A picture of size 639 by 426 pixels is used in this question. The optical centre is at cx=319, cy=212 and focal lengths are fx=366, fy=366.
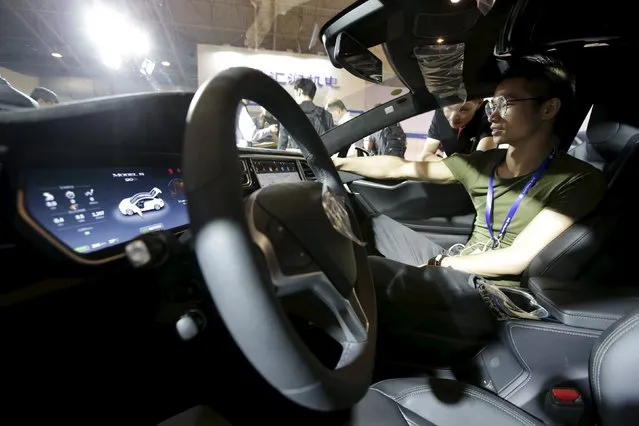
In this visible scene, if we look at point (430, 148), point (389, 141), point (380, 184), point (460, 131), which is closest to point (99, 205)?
point (380, 184)

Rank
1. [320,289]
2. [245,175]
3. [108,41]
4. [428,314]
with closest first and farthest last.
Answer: [320,289] < [428,314] < [245,175] < [108,41]

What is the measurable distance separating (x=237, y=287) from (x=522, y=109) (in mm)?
1467

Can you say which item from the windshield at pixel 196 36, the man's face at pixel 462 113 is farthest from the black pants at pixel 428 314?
the windshield at pixel 196 36

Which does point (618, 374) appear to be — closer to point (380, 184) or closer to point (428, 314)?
point (428, 314)

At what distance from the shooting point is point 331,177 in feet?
2.34

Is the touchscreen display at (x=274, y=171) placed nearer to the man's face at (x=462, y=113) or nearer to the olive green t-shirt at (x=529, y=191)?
the olive green t-shirt at (x=529, y=191)

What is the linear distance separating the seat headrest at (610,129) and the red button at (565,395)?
1002 millimetres

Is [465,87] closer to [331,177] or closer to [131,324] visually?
[331,177]

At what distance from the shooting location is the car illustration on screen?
75 centimetres

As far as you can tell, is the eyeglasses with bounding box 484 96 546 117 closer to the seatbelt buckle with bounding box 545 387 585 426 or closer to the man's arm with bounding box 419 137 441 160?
the seatbelt buckle with bounding box 545 387 585 426

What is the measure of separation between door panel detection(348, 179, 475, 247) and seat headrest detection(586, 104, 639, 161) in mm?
685

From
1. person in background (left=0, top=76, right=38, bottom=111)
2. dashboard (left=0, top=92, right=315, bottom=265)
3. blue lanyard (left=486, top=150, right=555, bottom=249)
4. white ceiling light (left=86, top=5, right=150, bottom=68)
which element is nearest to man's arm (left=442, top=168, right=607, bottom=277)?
blue lanyard (left=486, top=150, right=555, bottom=249)

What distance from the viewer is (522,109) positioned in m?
1.43

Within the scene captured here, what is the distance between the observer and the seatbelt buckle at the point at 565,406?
0.87m
